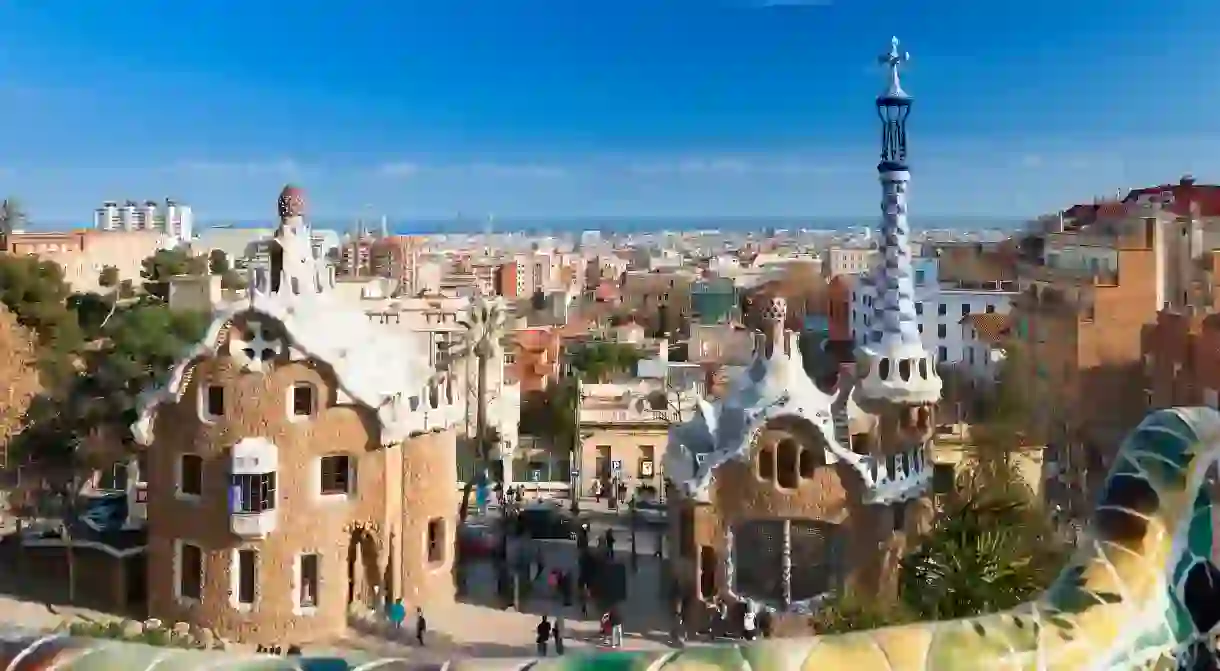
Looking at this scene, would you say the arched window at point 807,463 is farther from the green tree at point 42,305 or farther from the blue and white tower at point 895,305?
the green tree at point 42,305

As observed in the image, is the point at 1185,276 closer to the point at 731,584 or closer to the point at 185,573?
the point at 731,584

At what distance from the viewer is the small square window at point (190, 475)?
67.8 ft

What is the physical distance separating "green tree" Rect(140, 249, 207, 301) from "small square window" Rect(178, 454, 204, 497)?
101 feet

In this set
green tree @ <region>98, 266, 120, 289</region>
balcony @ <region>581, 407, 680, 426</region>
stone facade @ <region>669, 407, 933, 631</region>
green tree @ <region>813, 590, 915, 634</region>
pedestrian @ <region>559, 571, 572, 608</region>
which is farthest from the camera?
green tree @ <region>98, 266, 120, 289</region>

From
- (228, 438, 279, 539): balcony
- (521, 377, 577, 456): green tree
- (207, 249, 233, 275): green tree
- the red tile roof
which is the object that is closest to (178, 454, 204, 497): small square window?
(228, 438, 279, 539): balcony

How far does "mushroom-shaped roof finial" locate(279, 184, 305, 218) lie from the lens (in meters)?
21.1

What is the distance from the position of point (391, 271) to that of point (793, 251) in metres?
85.4

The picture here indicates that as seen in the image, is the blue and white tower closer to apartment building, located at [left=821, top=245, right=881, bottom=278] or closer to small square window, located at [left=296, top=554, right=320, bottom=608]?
small square window, located at [left=296, top=554, right=320, bottom=608]

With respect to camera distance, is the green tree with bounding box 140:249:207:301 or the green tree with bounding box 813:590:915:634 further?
the green tree with bounding box 140:249:207:301

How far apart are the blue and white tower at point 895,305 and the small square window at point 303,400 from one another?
8.82 metres

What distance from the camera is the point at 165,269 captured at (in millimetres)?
55156

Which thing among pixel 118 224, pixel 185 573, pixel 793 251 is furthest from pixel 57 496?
pixel 793 251

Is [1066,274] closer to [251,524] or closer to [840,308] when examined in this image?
[840,308]

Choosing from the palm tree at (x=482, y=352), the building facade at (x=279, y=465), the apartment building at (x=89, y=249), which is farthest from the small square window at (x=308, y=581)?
the apartment building at (x=89, y=249)
